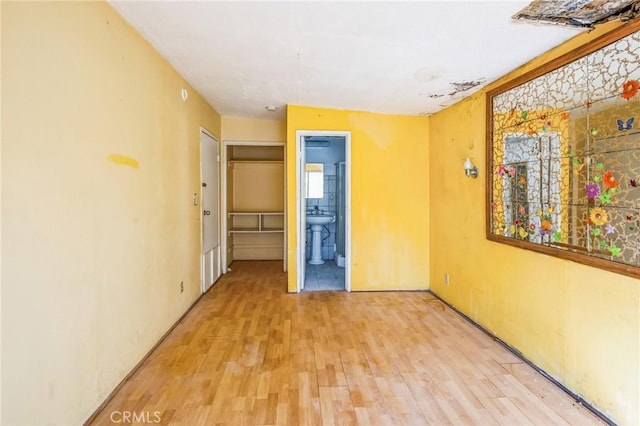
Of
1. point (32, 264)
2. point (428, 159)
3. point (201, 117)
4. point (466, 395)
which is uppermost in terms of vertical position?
point (201, 117)

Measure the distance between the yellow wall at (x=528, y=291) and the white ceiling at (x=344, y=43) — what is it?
0.37 meters

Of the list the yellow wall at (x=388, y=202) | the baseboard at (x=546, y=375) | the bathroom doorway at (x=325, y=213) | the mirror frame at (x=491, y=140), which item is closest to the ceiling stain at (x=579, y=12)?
the mirror frame at (x=491, y=140)

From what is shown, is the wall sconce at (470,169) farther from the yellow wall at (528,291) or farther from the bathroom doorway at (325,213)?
the bathroom doorway at (325,213)

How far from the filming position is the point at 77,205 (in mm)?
1684

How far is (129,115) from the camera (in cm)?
221

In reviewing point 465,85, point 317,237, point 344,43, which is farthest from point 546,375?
point 317,237

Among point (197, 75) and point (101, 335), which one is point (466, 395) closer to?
point (101, 335)

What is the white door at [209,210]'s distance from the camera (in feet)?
13.3

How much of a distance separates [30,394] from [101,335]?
514 mm

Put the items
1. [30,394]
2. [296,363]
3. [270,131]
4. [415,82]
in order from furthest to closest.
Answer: [270,131]
[415,82]
[296,363]
[30,394]

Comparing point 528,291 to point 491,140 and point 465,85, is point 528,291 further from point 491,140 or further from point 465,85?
point 465,85

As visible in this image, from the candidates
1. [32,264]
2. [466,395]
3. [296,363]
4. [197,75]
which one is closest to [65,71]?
[32,264]

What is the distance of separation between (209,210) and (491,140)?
132 inches

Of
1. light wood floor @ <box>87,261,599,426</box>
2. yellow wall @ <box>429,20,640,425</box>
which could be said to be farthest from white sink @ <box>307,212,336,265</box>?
light wood floor @ <box>87,261,599,426</box>
